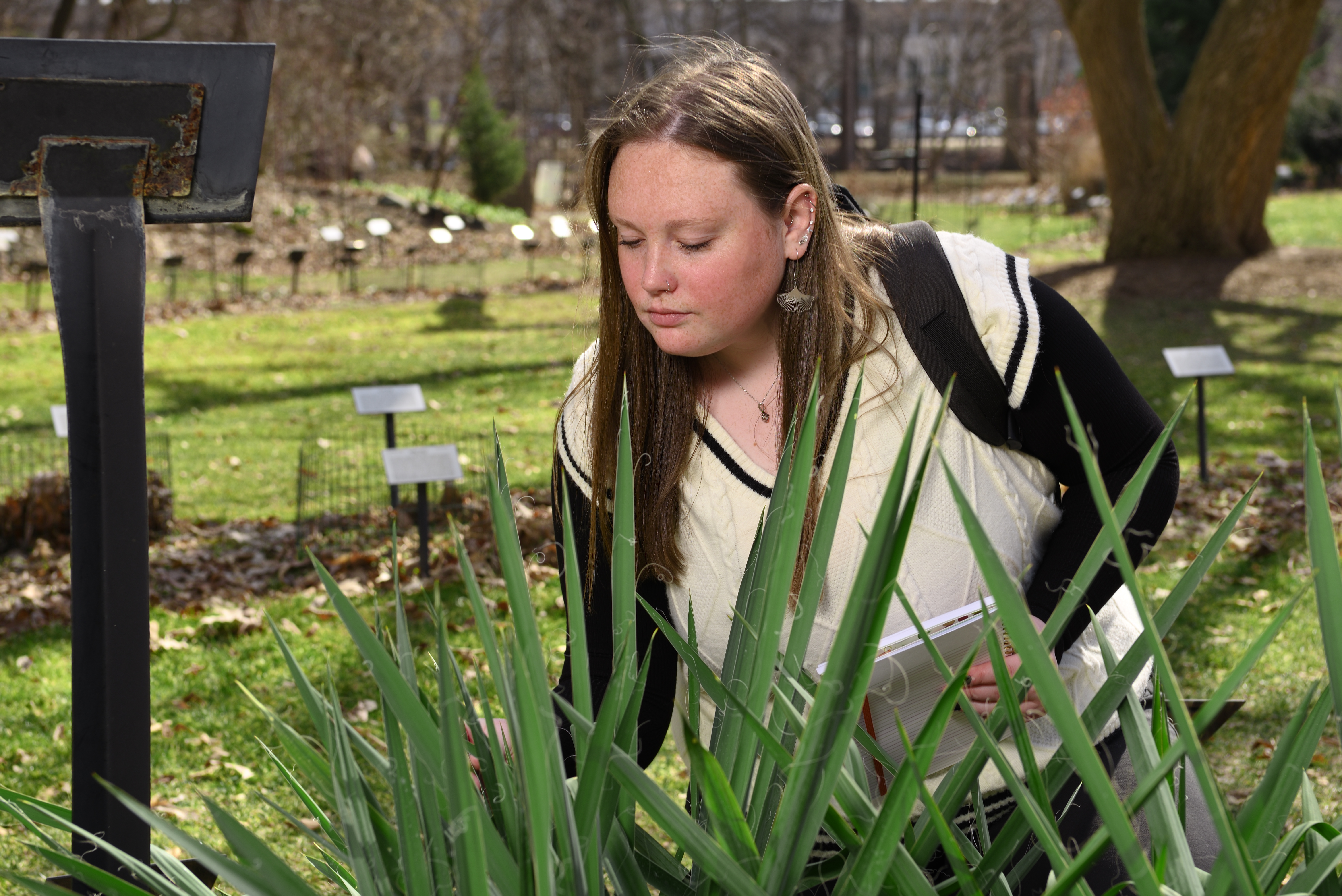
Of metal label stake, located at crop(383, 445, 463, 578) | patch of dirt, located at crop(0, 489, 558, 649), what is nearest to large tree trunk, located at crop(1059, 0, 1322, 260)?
patch of dirt, located at crop(0, 489, 558, 649)

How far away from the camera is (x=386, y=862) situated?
810 millimetres

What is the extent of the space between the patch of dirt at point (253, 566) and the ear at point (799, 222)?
11.6 ft

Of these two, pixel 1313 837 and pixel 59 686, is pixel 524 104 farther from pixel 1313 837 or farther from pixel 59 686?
pixel 1313 837

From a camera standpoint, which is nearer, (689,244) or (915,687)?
(689,244)

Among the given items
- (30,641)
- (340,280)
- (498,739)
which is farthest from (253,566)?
(340,280)

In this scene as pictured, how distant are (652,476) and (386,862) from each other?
0.98 meters

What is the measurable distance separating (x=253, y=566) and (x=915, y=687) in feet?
16.7

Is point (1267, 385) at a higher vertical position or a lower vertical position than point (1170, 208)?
lower

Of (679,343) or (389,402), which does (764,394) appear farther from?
(389,402)

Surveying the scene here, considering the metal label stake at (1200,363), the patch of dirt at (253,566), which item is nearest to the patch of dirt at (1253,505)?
the metal label stake at (1200,363)

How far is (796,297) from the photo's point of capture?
1602mm

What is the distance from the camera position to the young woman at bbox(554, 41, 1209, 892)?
60.2 inches

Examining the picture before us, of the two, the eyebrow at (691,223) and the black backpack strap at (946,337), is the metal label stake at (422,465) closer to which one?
the black backpack strap at (946,337)

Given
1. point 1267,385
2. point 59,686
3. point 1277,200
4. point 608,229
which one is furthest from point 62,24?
point 1277,200
